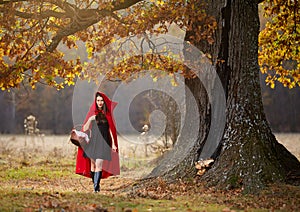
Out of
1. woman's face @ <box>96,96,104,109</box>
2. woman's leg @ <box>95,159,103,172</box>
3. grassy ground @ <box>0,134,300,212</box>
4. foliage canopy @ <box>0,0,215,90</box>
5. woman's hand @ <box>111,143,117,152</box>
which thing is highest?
foliage canopy @ <box>0,0,215,90</box>

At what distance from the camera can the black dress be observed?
9.52 meters

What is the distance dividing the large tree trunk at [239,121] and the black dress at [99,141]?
1.15m

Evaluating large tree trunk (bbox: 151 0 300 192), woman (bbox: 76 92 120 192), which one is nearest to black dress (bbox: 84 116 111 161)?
woman (bbox: 76 92 120 192)

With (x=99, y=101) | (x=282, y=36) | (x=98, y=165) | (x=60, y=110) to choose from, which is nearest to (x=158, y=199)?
(x=98, y=165)

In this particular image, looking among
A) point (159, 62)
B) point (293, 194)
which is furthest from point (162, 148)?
point (293, 194)

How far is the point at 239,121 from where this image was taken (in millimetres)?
8867

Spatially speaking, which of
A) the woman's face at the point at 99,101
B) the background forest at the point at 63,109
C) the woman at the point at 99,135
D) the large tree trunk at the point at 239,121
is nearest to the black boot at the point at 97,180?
the woman at the point at 99,135

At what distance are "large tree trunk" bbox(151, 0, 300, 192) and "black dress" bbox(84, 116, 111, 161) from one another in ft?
3.79

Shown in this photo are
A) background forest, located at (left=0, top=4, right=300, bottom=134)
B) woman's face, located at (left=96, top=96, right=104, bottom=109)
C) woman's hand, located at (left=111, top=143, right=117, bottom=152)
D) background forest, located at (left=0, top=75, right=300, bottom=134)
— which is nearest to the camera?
woman's face, located at (left=96, top=96, right=104, bottom=109)

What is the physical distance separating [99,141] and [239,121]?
2.72 metres

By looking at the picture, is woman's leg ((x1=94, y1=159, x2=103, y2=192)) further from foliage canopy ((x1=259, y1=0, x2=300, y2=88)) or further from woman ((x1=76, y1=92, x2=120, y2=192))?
foliage canopy ((x1=259, y1=0, x2=300, y2=88))

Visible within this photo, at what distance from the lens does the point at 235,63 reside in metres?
9.17

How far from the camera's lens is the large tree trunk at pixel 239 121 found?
8.42 m

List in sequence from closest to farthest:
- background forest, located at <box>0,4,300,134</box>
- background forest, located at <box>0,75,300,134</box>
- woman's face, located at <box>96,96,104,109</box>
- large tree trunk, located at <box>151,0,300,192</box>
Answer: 1. large tree trunk, located at <box>151,0,300,192</box>
2. woman's face, located at <box>96,96,104,109</box>
3. background forest, located at <box>0,4,300,134</box>
4. background forest, located at <box>0,75,300,134</box>
